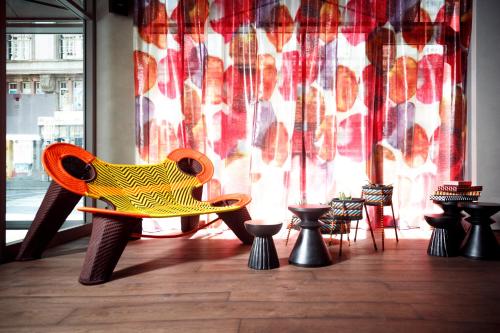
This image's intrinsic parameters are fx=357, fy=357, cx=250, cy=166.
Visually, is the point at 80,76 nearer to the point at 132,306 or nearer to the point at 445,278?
the point at 132,306

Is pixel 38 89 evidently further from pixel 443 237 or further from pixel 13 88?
pixel 443 237

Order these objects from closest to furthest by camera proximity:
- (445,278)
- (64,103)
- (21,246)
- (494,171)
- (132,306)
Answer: (132,306) < (445,278) < (21,246) < (64,103) < (494,171)

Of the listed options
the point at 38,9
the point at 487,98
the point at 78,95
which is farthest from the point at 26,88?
the point at 487,98

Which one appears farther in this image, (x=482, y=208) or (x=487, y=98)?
(x=487, y=98)

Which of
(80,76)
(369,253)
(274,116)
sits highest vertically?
(80,76)

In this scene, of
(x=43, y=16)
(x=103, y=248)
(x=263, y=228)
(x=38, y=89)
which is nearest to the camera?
(x=103, y=248)

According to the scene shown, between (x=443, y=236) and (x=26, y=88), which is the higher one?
(x=26, y=88)

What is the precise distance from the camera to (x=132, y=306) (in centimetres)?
164

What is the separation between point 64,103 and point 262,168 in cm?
190

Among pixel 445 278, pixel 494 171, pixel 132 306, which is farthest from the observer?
pixel 494 171

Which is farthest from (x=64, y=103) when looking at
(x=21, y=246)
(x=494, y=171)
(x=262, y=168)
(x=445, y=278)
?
(x=494, y=171)

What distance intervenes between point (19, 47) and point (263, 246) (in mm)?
2332

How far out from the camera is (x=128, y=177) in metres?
2.66

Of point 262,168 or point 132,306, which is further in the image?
point 262,168
